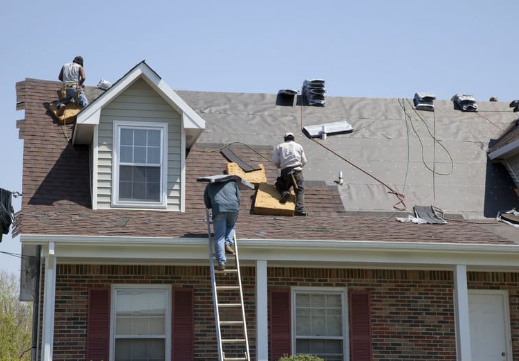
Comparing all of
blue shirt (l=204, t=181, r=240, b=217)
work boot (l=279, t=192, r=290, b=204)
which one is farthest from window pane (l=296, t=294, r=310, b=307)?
blue shirt (l=204, t=181, r=240, b=217)

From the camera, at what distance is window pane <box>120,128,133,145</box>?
49.3 ft

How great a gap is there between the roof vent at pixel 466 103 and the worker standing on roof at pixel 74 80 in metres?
8.26

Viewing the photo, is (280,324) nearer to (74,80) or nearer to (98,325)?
(98,325)

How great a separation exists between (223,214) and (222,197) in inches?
10.9

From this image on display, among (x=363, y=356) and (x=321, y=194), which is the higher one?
(x=321, y=194)

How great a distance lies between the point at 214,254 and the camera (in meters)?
13.0

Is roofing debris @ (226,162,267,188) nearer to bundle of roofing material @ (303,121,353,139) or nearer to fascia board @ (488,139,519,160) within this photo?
bundle of roofing material @ (303,121,353,139)

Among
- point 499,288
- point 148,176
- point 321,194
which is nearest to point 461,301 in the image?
point 499,288

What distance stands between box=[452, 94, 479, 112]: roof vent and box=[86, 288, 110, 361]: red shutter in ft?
31.0

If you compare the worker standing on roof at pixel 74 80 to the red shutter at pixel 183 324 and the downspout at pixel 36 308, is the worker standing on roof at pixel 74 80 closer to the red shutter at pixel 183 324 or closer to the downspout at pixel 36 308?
the downspout at pixel 36 308

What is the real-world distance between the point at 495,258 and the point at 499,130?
5709 mm

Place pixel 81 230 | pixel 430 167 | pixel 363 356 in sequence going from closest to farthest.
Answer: pixel 81 230 < pixel 363 356 < pixel 430 167

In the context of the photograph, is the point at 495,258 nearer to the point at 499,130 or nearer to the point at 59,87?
the point at 499,130

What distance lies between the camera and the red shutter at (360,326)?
46.4 ft
